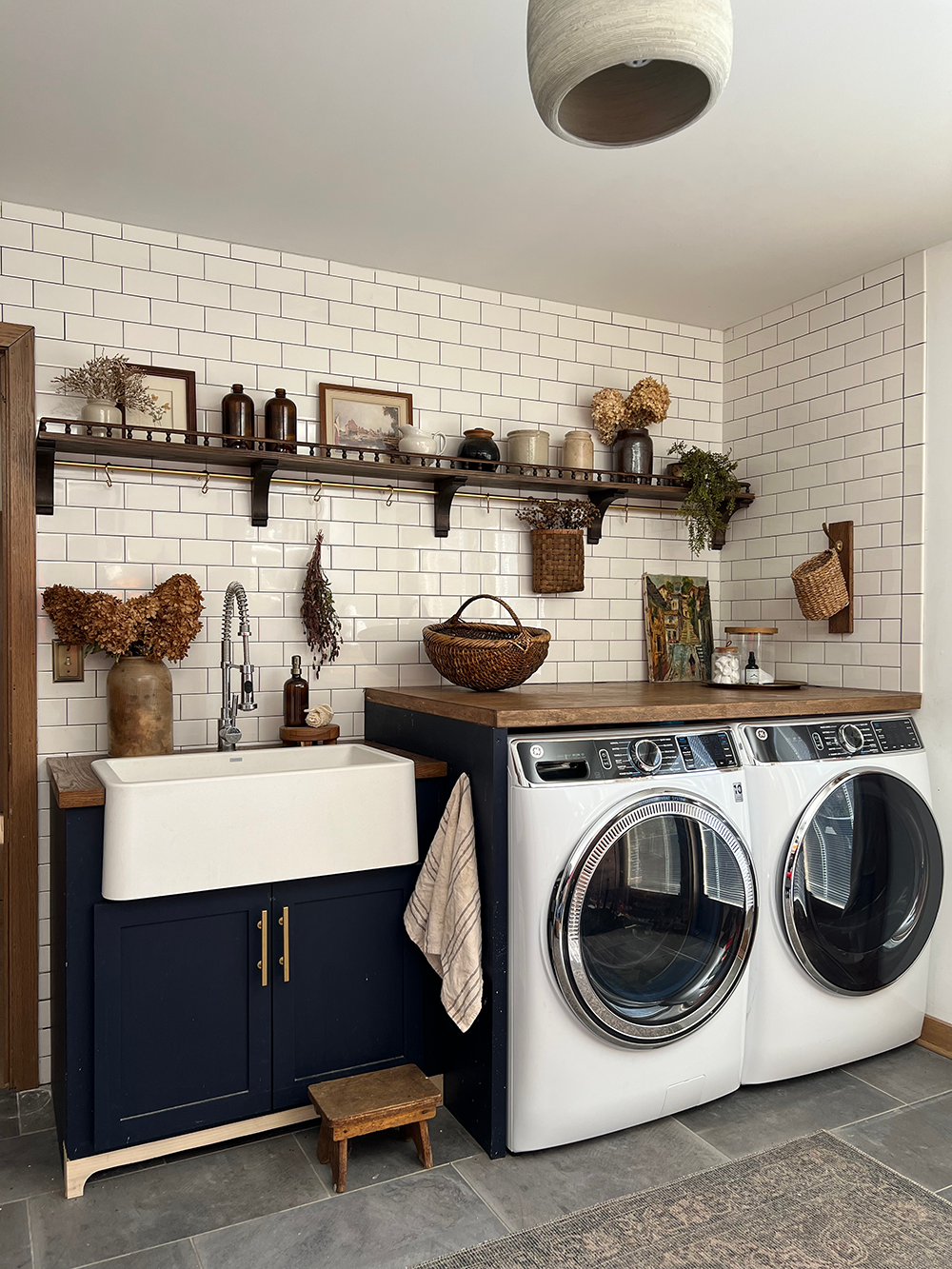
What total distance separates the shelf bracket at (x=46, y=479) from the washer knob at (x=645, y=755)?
1.80 m

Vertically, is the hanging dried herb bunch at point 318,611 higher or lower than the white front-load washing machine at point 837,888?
higher

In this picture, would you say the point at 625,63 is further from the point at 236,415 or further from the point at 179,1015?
the point at 179,1015

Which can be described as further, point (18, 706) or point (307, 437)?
point (307, 437)

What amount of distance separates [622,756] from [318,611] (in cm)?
114

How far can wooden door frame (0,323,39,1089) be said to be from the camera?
2.63 metres

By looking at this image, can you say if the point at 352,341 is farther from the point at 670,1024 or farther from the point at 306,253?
the point at 670,1024

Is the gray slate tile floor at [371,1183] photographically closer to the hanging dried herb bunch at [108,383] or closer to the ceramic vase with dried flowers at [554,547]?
the ceramic vase with dried flowers at [554,547]

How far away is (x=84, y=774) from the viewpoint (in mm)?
2385

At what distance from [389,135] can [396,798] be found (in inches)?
66.1

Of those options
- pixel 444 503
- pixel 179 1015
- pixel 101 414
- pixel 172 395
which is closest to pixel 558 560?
pixel 444 503

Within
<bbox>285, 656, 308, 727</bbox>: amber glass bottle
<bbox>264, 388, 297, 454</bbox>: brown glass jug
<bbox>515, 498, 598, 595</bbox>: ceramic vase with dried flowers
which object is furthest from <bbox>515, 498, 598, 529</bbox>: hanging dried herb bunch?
<bbox>285, 656, 308, 727</bbox>: amber glass bottle

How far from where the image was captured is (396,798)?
7.77 feet

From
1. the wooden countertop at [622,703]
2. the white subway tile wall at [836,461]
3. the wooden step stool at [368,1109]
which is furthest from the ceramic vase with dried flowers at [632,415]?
the wooden step stool at [368,1109]

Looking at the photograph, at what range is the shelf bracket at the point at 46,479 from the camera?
2.63 m
